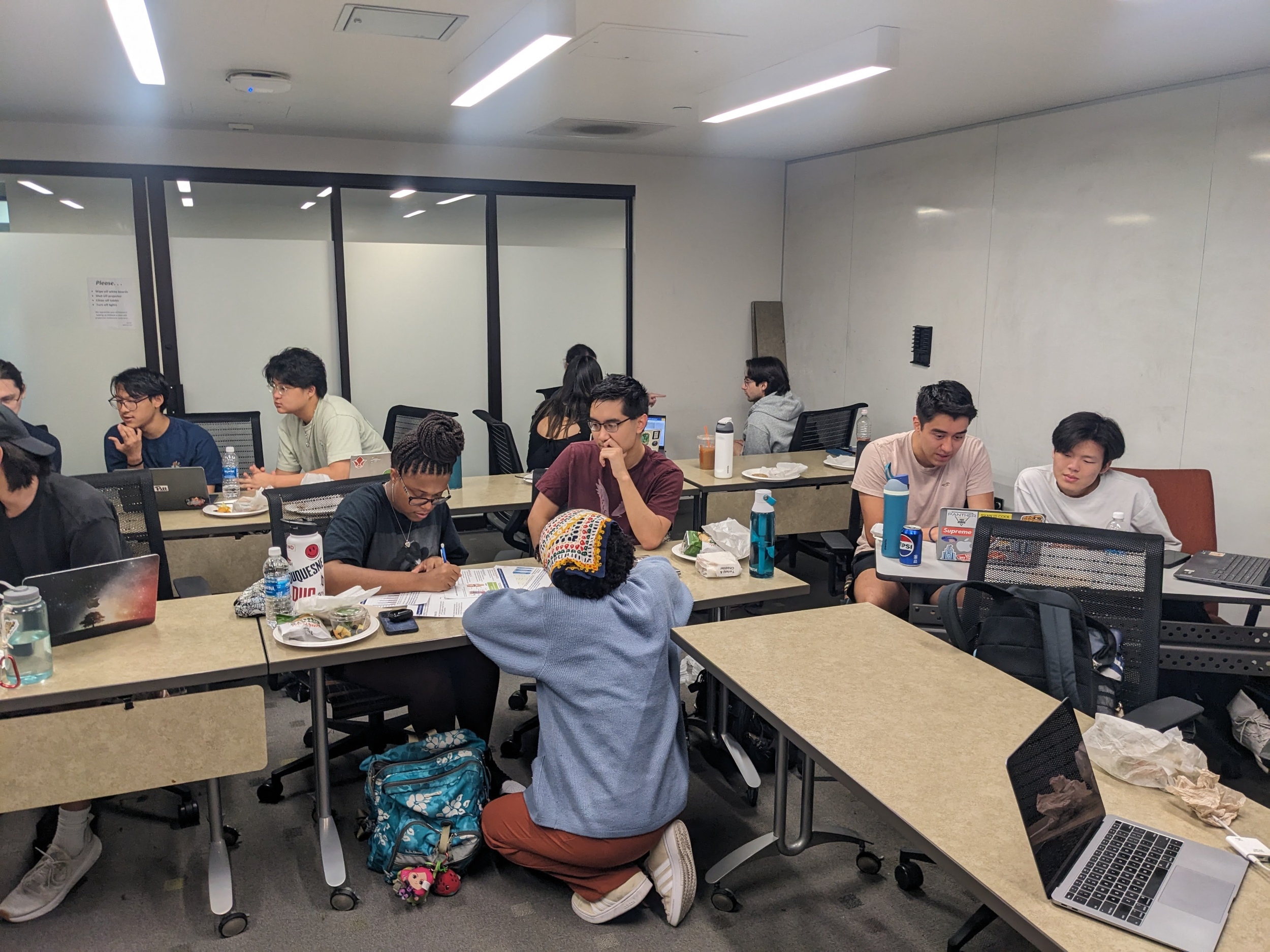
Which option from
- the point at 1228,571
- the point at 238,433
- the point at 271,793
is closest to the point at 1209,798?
the point at 1228,571

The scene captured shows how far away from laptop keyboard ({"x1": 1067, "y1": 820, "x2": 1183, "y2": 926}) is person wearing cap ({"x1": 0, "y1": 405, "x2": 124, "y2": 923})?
244 cm

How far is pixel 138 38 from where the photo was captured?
3.14 meters

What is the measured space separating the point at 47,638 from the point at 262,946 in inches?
36.9

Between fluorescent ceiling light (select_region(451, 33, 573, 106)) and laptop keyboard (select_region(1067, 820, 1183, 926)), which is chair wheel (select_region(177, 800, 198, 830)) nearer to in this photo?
laptop keyboard (select_region(1067, 820, 1183, 926))

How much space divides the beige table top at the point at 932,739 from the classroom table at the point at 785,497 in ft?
6.13

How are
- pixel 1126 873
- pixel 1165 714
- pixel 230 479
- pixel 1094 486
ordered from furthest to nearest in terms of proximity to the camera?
1. pixel 230 479
2. pixel 1094 486
3. pixel 1165 714
4. pixel 1126 873

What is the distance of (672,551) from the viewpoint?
3184 mm

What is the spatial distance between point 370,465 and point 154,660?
1.53 meters

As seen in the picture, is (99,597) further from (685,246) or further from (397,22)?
(685,246)

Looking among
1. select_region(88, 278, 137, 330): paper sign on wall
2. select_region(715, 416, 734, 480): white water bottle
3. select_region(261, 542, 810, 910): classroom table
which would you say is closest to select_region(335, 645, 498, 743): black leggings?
select_region(261, 542, 810, 910): classroom table

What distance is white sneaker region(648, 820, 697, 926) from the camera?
228 cm

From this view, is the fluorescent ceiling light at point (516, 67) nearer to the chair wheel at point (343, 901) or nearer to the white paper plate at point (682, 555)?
the white paper plate at point (682, 555)

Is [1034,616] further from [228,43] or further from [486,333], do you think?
[486,333]

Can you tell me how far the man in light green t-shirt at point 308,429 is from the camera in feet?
12.9
